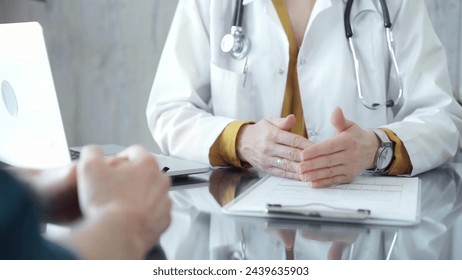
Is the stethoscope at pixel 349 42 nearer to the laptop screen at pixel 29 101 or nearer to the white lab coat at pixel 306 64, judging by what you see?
the white lab coat at pixel 306 64

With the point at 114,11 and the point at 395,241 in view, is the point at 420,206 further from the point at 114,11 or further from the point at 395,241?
the point at 114,11

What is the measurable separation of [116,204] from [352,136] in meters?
0.50

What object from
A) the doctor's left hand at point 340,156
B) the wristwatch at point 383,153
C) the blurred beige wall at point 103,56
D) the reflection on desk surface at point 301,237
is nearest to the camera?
the reflection on desk surface at point 301,237

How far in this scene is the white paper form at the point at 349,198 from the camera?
0.65m

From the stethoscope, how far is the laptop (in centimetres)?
51

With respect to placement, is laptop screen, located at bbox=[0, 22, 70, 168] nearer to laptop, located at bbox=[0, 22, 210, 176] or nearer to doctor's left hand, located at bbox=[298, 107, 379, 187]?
laptop, located at bbox=[0, 22, 210, 176]

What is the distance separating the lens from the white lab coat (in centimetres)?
116

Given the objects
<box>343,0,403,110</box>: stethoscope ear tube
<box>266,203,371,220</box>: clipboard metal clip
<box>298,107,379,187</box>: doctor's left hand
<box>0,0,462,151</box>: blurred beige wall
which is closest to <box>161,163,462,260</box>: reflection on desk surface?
<box>266,203,371,220</box>: clipboard metal clip

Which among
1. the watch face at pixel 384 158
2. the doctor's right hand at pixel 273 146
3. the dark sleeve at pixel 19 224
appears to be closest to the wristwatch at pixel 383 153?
the watch face at pixel 384 158

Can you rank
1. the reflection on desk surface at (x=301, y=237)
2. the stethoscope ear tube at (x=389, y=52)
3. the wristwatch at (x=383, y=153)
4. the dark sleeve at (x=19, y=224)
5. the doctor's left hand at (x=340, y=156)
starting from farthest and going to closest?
the stethoscope ear tube at (x=389, y=52), the wristwatch at (x=383, y=153), the doctor's left hand at (x=340, y=156), the reflection on desk surface at (x=301, y=237), the dark sleeve at (x=19, y=224)

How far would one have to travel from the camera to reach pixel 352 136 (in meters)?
0.88

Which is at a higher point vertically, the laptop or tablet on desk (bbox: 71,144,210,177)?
the laptop

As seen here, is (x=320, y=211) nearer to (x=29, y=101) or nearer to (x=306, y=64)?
(x=29, y=101)

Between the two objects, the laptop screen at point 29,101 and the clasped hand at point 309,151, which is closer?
the laptop screen at point 29,101
